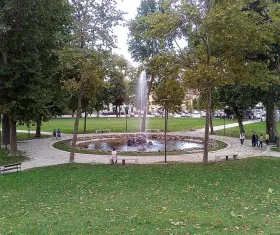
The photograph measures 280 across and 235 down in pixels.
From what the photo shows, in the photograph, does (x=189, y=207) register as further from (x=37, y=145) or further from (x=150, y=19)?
(x=37, y=145)

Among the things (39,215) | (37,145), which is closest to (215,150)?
(37,145)

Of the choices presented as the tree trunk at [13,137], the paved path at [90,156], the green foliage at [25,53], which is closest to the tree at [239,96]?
the paved path at [90,156]

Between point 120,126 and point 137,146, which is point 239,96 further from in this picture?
point 120,126

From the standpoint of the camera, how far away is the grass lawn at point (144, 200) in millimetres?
8484

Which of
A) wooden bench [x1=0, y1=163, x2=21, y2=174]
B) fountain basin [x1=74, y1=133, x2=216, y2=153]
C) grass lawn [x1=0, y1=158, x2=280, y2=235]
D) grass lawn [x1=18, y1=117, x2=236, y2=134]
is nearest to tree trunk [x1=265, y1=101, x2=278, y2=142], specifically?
fountain basin [x1=74, y1=133, x2=216, y2=153]

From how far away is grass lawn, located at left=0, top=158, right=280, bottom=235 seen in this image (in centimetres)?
848

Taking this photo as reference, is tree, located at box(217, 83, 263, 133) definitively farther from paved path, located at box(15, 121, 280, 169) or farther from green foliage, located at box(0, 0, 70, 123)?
green foliage, located at box(0, 0, 70, 123)

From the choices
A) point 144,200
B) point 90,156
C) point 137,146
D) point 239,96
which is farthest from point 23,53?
point 239,96

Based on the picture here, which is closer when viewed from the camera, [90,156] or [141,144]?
[90,156]

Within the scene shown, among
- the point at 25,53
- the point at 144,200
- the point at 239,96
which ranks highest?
the point at 25,53

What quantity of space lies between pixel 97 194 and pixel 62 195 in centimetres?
129

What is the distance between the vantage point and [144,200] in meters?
11.4

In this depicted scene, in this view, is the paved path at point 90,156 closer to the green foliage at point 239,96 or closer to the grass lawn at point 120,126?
the green foliage at point 239,96

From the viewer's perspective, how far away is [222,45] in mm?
17953
